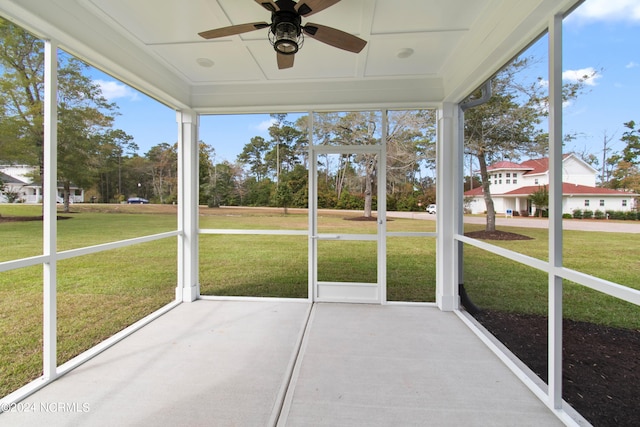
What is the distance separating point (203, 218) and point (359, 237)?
7.00 feet

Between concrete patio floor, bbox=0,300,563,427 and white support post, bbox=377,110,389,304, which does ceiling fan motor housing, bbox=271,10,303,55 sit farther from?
concrete patio floor, bbox=0,300,563,427

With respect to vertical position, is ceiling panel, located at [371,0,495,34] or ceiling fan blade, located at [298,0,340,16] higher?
ceiling panel, located at [371,0,495,34]

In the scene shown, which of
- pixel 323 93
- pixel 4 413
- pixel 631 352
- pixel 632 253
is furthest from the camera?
pixel 323 93

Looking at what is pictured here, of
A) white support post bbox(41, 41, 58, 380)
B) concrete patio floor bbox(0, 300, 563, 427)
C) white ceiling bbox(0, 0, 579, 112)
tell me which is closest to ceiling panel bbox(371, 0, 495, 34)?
white ceiling bbox(0, 0, 579, 112)

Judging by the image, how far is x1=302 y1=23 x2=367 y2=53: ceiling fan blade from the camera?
1.93 metres

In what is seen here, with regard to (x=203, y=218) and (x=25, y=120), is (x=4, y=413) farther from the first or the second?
(x=203, y=218)

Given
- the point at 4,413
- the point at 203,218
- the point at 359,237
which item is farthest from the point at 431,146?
the point at 4,413

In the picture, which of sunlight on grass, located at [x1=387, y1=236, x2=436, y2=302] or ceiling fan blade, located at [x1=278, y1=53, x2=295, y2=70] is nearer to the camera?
ceiling fan blade, located at [x1=278, y1=53, x2=295, y2=70]

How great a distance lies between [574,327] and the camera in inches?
77.3

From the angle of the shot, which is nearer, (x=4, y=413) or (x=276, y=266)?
(x=4, y=413)

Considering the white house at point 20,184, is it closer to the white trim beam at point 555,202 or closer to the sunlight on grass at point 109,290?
the sunlight on grass at point 109,290

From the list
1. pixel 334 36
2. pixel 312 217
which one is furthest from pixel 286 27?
pixel 312 217

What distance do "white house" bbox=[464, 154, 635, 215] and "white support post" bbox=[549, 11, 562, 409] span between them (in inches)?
1.8

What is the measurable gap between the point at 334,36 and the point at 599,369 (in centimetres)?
285
